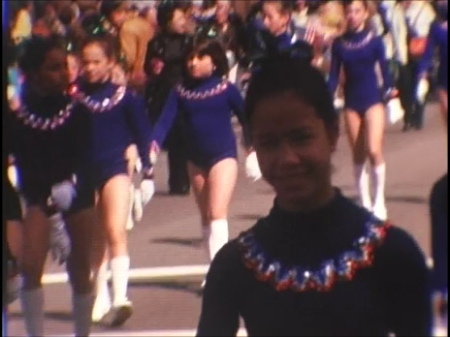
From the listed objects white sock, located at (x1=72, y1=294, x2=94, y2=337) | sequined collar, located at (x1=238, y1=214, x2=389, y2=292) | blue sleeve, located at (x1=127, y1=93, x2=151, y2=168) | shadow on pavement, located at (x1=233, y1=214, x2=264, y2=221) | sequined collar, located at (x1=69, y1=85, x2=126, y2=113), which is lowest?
white sock, located at (x1=72, y1=294, x2=94, y2=337)

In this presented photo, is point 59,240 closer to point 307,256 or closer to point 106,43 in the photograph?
point 106,43

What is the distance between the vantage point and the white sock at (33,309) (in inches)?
38.9

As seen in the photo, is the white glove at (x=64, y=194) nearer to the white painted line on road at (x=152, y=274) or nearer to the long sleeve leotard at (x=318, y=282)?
the white painted line on road at (x=152, y=274)

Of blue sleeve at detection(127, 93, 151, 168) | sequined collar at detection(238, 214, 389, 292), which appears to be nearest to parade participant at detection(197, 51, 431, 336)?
sequined collar at detection(238, 214, 389, 292)

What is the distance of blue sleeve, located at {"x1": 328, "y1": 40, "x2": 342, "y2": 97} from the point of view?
89 centimetres

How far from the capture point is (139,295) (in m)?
1.01

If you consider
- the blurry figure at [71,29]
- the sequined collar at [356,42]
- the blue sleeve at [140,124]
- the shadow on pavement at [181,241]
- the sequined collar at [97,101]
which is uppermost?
the blurry figure at [71,29]

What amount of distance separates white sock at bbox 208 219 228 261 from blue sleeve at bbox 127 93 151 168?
0.10 metres

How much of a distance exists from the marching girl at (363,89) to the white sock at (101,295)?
12.3 inches

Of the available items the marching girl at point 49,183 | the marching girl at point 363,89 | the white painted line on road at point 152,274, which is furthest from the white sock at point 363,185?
the marching girl at point 49,183

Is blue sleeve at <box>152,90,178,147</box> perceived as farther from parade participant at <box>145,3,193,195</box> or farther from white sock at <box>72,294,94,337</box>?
white sock at <box>72,294,94,337</box>

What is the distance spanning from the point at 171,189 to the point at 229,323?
304 millimetres

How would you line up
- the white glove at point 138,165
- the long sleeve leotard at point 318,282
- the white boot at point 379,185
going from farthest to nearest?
the white glove at point 138,165 < the white boot at point 379,185 < the long sleeve leotard at point 318,282

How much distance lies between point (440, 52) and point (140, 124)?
0.34 meters
